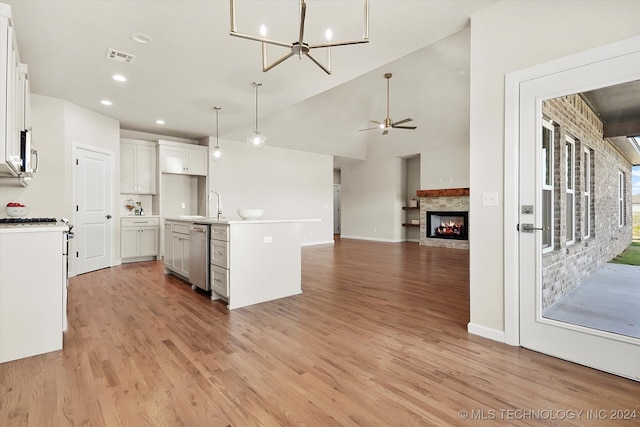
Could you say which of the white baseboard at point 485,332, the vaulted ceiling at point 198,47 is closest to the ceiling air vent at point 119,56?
the vaulted ceiling at point 198,47

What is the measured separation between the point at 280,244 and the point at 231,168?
447 centimetres

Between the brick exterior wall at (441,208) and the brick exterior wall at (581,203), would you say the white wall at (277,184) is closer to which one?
the brick exterior wall at (441,208)

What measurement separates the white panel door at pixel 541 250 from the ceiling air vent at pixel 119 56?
12.7ft

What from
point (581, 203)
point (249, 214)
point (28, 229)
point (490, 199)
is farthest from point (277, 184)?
point (581, 203)

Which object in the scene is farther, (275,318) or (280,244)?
(280,244)

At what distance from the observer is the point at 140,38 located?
3078mm

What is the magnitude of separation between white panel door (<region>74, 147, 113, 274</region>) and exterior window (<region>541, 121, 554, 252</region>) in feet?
20.3

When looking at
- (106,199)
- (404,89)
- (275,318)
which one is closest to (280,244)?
(275,318)

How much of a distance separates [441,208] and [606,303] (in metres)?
7.08

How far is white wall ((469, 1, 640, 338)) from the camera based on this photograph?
223 centimetres

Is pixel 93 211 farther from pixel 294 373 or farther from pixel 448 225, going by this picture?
pixel 448 225

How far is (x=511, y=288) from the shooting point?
8.05ft

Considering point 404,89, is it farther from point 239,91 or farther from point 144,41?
point 144,41

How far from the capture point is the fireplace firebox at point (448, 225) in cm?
875
